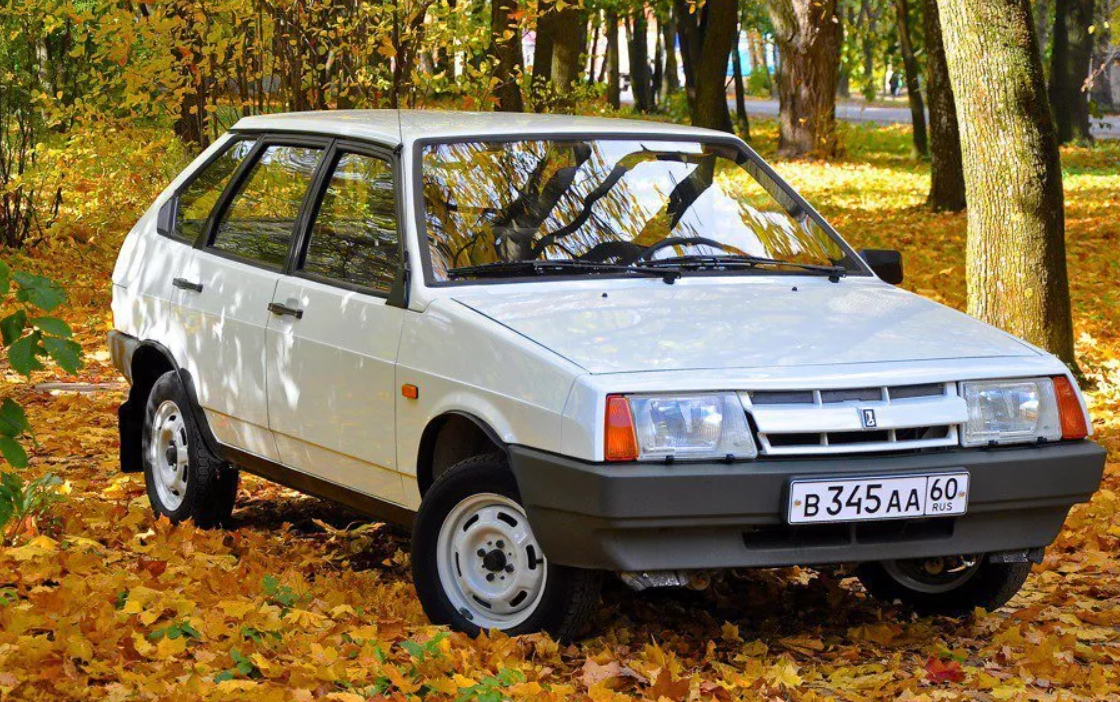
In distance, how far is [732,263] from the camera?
19.3 ft

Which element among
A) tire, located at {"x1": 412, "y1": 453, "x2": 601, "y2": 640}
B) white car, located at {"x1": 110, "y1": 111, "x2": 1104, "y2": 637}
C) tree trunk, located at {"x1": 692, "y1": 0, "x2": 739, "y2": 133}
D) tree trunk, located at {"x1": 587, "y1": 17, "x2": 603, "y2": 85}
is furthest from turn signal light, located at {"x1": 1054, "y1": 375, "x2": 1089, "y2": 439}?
tree trunk, located at {"x1": 587, "y1": 17, "x2": 603, "y2": 85}

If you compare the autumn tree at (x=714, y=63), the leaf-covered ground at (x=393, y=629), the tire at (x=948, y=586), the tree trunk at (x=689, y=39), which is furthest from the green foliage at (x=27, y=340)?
the tree trunk at (x=689, y=39)

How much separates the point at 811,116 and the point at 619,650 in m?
23.4

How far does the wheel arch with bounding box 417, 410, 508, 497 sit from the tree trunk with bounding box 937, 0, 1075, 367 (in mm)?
5240

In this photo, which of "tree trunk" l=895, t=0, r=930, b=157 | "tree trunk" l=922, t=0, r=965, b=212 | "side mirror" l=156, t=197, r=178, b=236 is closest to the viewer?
"side mirror" l=156, t=197, r=178, b=236

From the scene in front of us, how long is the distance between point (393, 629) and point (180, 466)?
84.0 inches

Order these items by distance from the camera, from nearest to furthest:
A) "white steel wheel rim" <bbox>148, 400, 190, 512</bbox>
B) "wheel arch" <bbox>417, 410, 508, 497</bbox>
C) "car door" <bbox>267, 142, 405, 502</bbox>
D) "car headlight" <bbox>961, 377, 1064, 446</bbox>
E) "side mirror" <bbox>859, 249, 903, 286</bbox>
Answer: "car headlight" <bbox>961, 377, 1064, 446</bbox>
"wheel arch" <bbox>417, 410, 508, 497</bbox>
"car door" <bbox>267, 142, 405, 502</bbox>
"side mirror" <bbox>859, 249, 903, 286</bbox>
"white steel wheel rim" <bbox>148, 400, 190, 512</bbox>

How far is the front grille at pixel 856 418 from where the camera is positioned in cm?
468

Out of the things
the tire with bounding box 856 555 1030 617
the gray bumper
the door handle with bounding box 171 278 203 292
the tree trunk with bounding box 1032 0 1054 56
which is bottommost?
the tire with bounding box 856 555 1030 617

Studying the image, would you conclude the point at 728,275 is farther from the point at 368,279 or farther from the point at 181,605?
the point at 181,605

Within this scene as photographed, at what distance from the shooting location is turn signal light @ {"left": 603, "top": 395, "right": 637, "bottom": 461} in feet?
15.1

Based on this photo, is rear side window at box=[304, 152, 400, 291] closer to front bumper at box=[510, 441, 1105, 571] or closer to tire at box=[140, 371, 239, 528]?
tire at box=[140, 371, 239, 528]

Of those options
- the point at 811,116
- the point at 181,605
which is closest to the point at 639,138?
the point at 181,605

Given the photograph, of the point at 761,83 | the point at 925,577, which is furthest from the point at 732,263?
the point at 761,83
